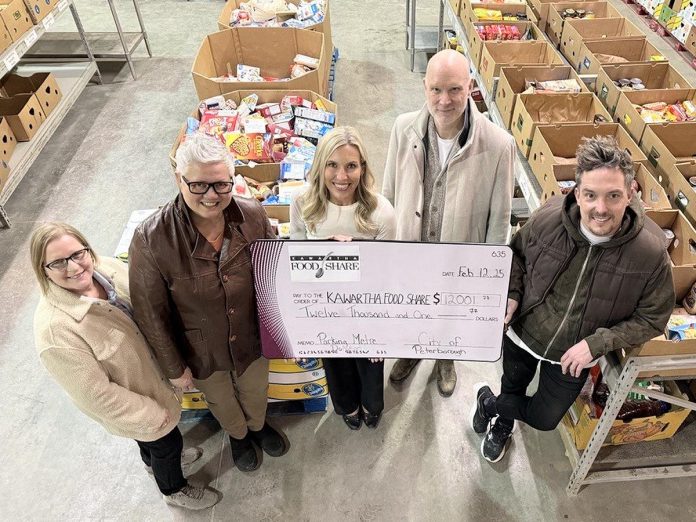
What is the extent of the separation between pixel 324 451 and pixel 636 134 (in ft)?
8.76

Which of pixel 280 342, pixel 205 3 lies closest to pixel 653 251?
pixel 280 342

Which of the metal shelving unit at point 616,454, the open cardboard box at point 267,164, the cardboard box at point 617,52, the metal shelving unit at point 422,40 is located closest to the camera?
the metal shelving unit at point 616,454

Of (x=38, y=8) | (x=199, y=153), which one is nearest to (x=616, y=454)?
(x=199, y=153)

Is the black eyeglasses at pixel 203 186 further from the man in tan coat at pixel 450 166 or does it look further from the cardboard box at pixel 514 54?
the cardboard box at pixel 514 54

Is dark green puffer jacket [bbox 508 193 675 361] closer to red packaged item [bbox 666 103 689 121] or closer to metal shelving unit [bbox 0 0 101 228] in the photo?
red packaged item [bbox 666 103 689 121]

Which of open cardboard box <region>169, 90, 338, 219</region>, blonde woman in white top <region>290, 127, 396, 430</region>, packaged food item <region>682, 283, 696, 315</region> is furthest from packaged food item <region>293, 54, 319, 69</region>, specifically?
packaged food item <region>682, 283, 696, 315</region>

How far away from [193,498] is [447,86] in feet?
8.00

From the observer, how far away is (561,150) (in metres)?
3.29

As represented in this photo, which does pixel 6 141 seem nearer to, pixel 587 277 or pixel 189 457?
pixel 189 457

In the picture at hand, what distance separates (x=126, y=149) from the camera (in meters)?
5.54

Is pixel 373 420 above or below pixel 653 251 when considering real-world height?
below

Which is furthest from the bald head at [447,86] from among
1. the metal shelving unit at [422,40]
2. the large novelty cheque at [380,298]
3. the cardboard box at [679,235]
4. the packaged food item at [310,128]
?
the metal shelving unit at [422,40]

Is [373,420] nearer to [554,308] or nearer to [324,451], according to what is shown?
[324,451]

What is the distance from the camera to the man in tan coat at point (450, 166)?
2.28m
